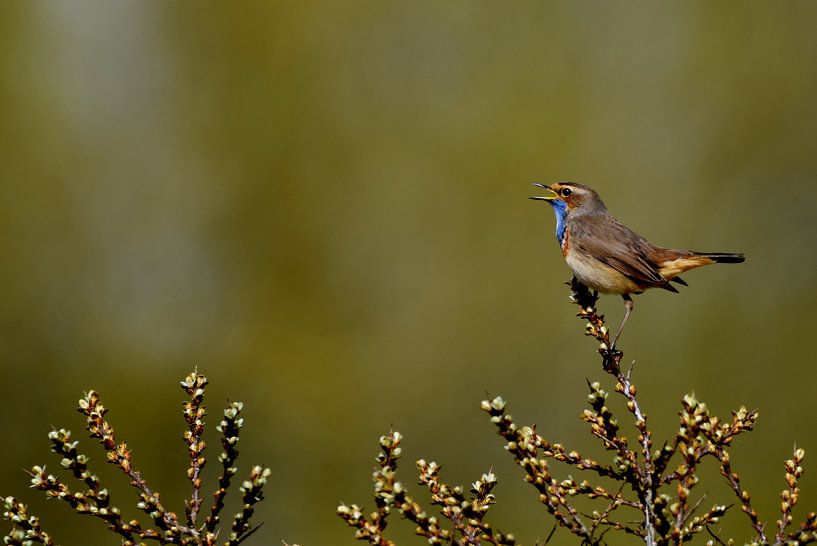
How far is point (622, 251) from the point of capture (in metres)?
7.54

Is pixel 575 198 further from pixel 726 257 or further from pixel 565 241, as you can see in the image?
pixel 726 257

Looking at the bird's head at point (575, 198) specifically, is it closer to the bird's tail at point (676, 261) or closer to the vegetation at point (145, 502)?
the bird's tail at point (676, 261)

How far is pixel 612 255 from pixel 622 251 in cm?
15

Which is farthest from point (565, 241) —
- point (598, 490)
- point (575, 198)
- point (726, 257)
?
point (598, 490)

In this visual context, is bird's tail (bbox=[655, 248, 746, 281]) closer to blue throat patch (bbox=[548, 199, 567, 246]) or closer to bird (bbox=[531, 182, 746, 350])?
bird (bbox=[531, 182, 746, 350])

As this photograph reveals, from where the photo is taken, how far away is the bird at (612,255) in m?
7.25

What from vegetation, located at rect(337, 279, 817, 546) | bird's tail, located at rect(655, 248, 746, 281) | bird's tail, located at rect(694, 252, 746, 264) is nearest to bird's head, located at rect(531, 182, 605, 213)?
bird's tail, located at rect(655, 248, 746, 281)

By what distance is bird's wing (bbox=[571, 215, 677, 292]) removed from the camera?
737cm

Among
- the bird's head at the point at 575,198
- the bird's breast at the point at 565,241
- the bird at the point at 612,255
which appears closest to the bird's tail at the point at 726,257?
the bird at the point at 612,255

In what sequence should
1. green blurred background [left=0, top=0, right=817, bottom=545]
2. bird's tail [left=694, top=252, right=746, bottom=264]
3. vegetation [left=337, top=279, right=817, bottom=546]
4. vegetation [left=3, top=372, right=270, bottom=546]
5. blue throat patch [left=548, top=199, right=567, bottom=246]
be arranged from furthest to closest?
green blurred background [left=0, top=0, right=817, bottom=545] < blue throat patch [left=548, top=199, right=567, bottom=246] < bird's tail [left=694, top=252, right=746, bottom=264] < vegetation [left=3, top=372, right=270, bottom=546] < vegetation [left=337, top=279, right=817, bottom=546]

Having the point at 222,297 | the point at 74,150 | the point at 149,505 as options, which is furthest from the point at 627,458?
the point at 74,150

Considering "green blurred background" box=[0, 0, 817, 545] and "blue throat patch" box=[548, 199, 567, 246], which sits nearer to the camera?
"blue throat patch" box=[548, 199, 567, 246]

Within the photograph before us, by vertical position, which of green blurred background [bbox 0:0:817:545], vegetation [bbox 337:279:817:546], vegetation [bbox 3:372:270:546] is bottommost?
vegetation [bbox 337:279:817:546]

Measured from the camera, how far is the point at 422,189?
25.9 meters
